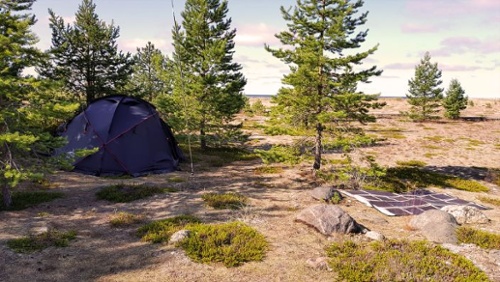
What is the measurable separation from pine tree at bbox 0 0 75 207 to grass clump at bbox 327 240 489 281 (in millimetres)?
8556

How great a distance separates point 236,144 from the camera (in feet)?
87.0

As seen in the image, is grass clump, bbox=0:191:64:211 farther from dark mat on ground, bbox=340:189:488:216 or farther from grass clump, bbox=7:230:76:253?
dark mat on ground, bbox=340:189:488:216

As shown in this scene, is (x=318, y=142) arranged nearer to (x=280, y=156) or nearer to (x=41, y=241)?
(x=280, y=156)

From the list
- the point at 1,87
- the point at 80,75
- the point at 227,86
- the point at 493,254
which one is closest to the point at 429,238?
the point at 493,254

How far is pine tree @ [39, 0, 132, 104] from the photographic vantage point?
72.4ft

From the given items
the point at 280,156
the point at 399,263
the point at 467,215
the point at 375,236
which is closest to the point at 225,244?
the point at 399,263

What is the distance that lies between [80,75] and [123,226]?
1720 centimetres

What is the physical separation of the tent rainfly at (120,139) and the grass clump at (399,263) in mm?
10872

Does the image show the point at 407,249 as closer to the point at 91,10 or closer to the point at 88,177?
the point at 88,177

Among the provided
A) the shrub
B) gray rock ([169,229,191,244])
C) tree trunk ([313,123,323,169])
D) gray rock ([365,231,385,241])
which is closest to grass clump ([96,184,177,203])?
gray rock ([169,229,191,244])

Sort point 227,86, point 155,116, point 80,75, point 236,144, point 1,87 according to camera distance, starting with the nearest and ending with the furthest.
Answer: point 1,87, point 155,116, point 227,86, point 80,75, point 236,144

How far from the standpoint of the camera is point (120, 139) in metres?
15.8

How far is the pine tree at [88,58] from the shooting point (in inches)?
869

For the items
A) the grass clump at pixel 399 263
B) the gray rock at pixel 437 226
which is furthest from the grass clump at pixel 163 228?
the gray rock at pixel 437 226
